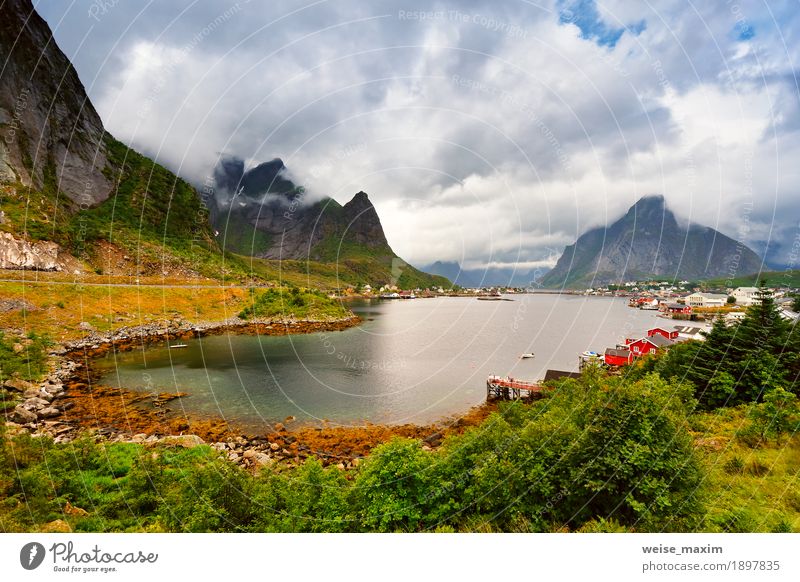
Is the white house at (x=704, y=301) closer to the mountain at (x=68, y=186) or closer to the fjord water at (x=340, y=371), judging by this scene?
the fjord water at (x=340, y=371)

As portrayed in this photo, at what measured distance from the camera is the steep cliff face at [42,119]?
56.0 meters

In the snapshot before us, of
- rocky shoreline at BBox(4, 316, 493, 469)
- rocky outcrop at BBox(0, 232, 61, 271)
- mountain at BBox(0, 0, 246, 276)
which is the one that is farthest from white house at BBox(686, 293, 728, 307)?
rocky outcrop at BBox(0, 232, 61, 271)

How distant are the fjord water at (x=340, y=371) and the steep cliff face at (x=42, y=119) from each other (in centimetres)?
5258

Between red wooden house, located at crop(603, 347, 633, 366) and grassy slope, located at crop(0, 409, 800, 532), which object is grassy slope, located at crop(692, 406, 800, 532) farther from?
red wooden house, located at crop(603, 347, 633, 366)

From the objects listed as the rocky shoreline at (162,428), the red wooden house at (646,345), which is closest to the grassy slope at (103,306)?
the rocky shoreline at (162,428)

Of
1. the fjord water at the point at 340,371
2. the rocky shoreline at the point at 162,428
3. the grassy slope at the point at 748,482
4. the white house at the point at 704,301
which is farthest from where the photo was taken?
the white house at the point at 704,301

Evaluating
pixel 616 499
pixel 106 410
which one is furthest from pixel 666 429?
pixel 106 410

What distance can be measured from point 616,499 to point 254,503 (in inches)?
328

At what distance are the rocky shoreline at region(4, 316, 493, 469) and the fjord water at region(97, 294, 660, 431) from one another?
1419 mm

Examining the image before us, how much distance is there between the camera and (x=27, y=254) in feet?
158

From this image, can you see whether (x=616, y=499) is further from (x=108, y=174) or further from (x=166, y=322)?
(x=108, y=174)

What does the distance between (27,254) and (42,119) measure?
37767 mm

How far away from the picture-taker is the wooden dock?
1015 inches

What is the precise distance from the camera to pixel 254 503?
833cm
